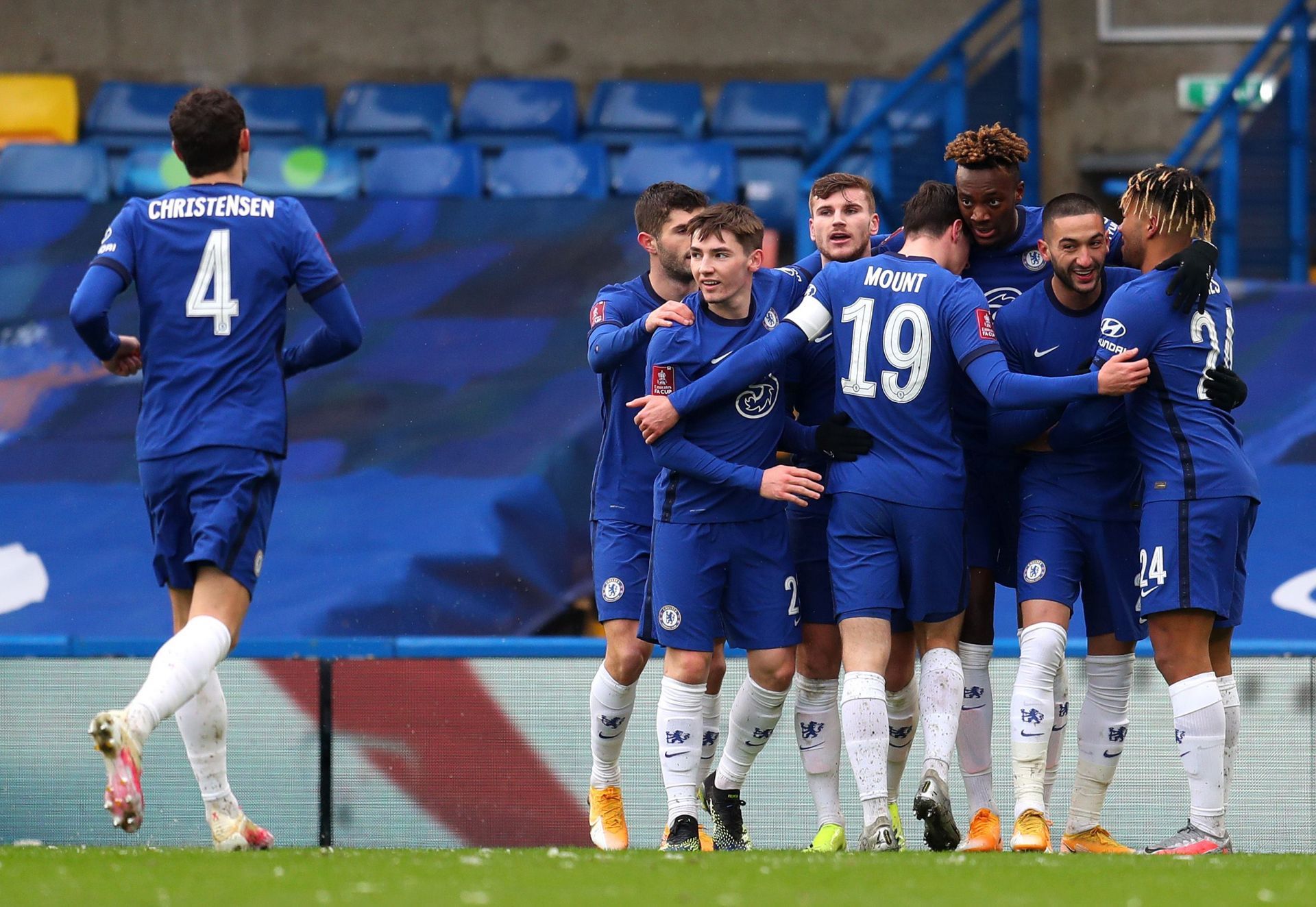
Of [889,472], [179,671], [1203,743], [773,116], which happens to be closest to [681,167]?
[773,116]

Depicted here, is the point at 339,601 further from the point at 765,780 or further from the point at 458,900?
the point at 458,900

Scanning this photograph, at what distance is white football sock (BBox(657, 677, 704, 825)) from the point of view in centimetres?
517

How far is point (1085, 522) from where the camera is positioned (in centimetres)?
516

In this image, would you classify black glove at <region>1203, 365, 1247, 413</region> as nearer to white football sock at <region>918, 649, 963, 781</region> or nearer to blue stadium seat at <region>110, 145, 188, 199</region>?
white football sock at <region>918, 649, 963, 781</region>

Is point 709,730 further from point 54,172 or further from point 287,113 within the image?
point 287,113

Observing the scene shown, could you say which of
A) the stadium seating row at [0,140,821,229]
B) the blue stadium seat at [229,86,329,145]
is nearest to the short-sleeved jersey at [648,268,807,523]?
the stadium seating row at [0,140,821,229]

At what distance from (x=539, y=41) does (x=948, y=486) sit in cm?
905

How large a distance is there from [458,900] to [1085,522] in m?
2.46

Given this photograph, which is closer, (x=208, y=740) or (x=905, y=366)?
(x=208, y=740)

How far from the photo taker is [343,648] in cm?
646

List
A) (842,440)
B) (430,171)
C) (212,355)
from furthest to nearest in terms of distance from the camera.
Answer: (430,171) → (842,440) → (212,355)

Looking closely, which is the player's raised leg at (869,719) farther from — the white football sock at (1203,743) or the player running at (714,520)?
the white football sock at (1203,743)

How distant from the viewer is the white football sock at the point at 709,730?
5.70m

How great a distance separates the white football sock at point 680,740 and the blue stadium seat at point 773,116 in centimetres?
727
